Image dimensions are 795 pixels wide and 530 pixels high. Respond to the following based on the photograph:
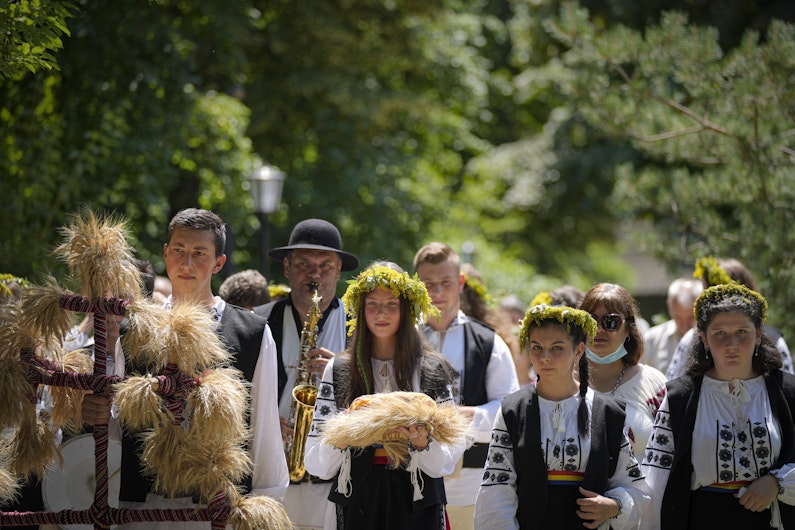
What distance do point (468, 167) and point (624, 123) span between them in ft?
42.0

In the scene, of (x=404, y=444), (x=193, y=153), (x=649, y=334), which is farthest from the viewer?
(x=193, y=153)

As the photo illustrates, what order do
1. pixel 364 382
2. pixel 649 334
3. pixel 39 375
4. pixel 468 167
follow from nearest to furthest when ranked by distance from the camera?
pixel 39 375, pixel 364 382, pixel 649 334, pixel 468 167

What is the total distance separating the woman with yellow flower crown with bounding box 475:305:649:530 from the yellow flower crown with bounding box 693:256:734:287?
2.30 meters

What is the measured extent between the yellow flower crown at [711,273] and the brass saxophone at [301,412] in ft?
9.45

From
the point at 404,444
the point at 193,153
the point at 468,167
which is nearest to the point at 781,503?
the point at 404,444

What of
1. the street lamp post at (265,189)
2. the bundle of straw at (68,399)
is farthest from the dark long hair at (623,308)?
the street lamp post at (265,189)

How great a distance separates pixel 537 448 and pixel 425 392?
0.61 m

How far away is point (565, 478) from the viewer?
4.36 metres

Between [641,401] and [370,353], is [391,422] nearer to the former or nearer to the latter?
[370,353]

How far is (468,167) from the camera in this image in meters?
22.1

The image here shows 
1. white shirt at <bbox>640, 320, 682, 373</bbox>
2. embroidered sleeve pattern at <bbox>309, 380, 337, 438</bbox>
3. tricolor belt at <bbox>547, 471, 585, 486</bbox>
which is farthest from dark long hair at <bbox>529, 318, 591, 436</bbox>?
white shirt at <bbox>640, 320, 682, 373</bbox>

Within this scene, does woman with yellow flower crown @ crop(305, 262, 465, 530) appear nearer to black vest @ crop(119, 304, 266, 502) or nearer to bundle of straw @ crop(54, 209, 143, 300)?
black vest @ crop(119, 304, 266, 502)

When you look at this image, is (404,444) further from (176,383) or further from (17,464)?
(17,464)

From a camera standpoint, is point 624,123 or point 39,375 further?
point 624,123
